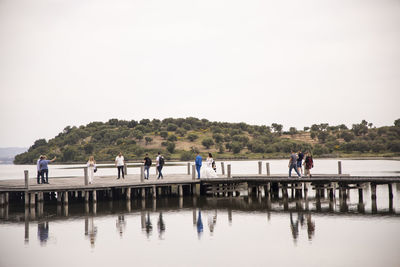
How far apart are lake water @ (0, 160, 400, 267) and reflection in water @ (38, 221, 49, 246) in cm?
5

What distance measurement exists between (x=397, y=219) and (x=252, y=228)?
802cm

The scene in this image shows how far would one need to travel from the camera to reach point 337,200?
118 ft

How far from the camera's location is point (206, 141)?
15612 centimetres

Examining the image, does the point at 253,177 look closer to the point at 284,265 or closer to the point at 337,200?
the point at 337,200

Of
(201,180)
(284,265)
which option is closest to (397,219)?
(284,265)

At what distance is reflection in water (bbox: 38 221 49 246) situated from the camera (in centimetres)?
2372

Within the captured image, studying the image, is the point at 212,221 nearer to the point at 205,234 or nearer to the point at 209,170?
the point at 205,234

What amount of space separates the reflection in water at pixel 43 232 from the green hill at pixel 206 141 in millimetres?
116986

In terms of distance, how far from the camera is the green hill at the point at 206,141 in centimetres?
14812

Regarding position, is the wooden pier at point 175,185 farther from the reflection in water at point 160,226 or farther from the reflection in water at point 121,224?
the reflection in water at point 160,226

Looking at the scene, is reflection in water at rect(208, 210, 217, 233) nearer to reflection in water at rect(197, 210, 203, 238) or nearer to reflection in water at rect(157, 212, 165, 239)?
reflection in water at rect(197, 210, 203, 238)

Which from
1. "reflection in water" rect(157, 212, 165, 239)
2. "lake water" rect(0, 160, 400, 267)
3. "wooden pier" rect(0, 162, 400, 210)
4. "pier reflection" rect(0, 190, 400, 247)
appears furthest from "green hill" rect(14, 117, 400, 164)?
"reflection in water" rect(157, 212, 165, 239)

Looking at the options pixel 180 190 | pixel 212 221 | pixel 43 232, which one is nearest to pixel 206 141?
pixel 180 190

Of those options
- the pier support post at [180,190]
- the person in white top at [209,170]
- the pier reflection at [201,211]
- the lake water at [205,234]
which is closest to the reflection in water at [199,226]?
the pier reflection at [201,211]
